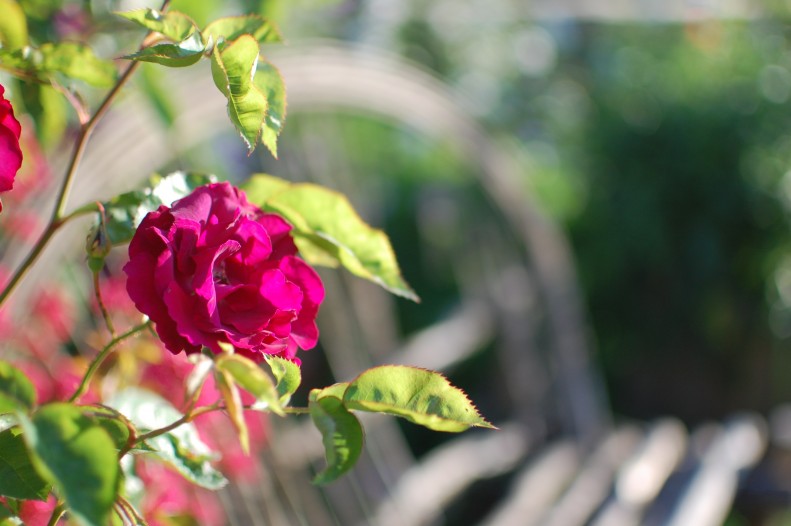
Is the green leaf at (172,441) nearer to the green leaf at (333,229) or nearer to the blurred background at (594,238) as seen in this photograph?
the green leaf at (333,229)

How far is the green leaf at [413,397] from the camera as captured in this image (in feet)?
1.34

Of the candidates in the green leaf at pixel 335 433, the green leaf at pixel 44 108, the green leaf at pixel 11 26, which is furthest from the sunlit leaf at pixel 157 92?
the green leaf at pixel 335 433

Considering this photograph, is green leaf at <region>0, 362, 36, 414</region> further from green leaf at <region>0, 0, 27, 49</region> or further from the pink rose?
green leaf at <region>0, 0, 27, 49</region>

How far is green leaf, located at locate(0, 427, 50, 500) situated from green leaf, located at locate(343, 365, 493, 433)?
0.14 meters

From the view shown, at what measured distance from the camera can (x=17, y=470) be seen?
1.36 ft

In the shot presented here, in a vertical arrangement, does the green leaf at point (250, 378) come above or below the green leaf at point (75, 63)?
below

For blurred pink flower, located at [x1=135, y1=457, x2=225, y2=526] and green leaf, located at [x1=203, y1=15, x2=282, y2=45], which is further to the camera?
blurred pink flower, located at [x1=135, y1=457, x2=225, y2=526]

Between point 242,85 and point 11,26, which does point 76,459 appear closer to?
point 242,85

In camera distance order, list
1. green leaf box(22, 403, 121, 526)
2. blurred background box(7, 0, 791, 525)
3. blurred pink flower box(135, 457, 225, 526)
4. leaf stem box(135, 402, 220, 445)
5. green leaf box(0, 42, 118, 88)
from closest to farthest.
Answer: green leaf box(22, 403, 121, 526) < leaf stem box(135, 402, 220, 445) < green leaf box(0, 42, 118, 88) < blurred pink flower box(135, 457, 225, 526) < blurred background box(7, 0, 791, 525)

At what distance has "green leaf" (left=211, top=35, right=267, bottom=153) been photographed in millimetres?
400

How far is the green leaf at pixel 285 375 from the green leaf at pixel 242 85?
94mm

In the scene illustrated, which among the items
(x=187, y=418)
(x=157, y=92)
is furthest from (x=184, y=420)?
(x=157, y=92)

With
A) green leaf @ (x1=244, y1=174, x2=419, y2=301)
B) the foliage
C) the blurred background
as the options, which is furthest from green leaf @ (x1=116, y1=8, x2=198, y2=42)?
the blurred background

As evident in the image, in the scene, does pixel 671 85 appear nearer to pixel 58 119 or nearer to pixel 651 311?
pixel 651 311
